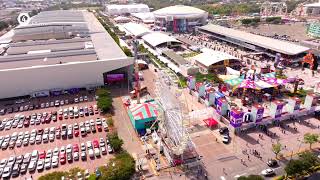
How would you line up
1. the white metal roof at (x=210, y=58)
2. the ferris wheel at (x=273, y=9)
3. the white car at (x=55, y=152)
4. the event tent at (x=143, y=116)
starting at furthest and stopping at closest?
the ferris wheel at (x=273, y=9), the white metal roof at (x=210, y=58), the event tent at (x=143, y=116), the white car at (x=55, y=152)


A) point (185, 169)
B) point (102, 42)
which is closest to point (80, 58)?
point (102, 42)

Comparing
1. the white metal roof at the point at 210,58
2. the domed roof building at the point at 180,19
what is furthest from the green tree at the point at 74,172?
the domed roof building at the point at 180,19

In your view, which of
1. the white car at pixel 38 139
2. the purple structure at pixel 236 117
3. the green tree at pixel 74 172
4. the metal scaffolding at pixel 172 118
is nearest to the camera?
the green tree at pixel 74 172

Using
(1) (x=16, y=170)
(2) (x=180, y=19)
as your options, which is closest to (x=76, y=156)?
(1) (x=16, y=170)

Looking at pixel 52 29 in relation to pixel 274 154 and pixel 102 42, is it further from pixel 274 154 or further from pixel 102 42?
pixel 274 154

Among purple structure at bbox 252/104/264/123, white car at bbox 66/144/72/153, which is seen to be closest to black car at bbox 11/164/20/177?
white car at bbox 66/144/72/153

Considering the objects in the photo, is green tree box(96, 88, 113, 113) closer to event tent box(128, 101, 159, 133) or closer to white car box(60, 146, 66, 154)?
event tent box(128, 101, 159, 133)

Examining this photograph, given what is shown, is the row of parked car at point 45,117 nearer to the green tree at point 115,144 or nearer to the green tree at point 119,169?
the green tree at point 115,144
